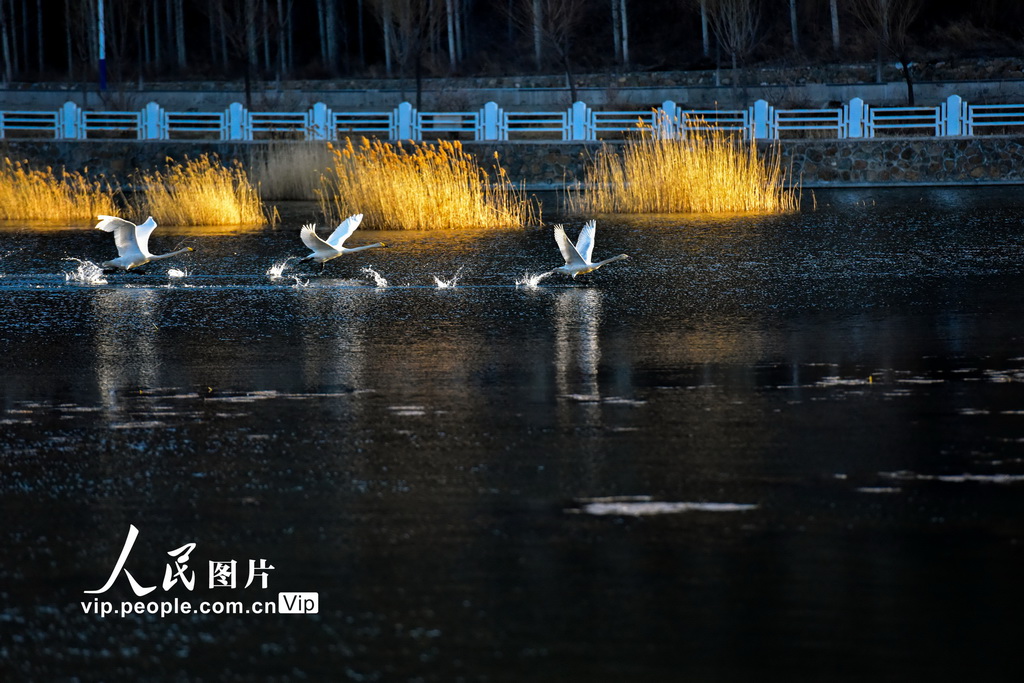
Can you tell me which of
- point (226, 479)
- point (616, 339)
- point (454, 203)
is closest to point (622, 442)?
point (226, 479)

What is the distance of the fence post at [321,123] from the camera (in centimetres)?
3011

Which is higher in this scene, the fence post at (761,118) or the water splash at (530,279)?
the fence post at (761,118)

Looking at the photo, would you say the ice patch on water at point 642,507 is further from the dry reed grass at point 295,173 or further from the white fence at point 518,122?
the white fence at point 518,122

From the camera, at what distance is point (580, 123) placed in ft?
98.2

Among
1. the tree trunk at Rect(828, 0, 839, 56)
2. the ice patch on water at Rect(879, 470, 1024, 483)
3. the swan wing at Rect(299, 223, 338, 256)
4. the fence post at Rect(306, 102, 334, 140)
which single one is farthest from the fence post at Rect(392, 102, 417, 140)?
the ice patch on water at Rect(879, 470, 1024, 483)

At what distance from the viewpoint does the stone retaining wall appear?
91.1ft

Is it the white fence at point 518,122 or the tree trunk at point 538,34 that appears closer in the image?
the white fence at point 518,122

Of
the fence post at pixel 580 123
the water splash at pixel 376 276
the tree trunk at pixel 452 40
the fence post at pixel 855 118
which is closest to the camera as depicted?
the water splash at pixel 376 276

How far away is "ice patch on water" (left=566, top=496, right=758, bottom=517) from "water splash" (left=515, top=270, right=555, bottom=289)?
7776 mm

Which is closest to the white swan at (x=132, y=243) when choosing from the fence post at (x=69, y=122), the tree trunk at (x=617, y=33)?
the fence post at (x=69, y=122)

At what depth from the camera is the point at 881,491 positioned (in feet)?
20.4

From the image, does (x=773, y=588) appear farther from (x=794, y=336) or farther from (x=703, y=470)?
(x=794, y=336)

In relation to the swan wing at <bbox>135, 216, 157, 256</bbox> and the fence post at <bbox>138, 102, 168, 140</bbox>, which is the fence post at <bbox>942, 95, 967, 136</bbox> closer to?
the fence post at <bbox>138, 102, 168, 140</bbox>

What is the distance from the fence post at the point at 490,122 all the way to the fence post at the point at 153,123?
250 inches
